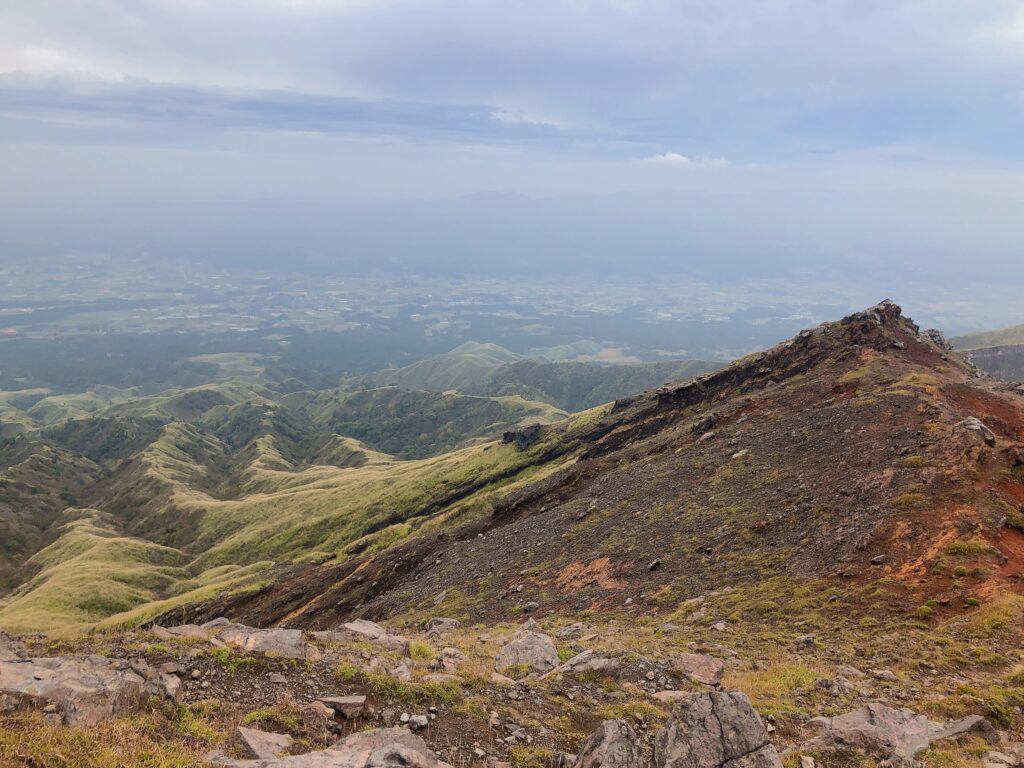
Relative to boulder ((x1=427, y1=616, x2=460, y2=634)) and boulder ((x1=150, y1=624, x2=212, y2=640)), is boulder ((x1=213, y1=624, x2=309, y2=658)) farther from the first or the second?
boulder ((x1=427, y1=616, x2=460, y2=634))

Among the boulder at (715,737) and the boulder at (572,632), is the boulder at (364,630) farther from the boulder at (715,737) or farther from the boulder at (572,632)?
the boulder at (715,737)

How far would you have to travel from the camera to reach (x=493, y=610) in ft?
129

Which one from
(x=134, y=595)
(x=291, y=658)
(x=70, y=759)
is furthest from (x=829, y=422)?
(x=134, y=595)

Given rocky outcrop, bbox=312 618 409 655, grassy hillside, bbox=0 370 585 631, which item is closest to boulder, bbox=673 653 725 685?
rocky outcrop, bbox=312 618 409 655

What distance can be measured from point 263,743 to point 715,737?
35.4 feet

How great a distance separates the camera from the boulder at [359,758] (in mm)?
11844

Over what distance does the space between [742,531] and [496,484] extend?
228ft

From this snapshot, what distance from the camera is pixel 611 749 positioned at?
13.3 metres

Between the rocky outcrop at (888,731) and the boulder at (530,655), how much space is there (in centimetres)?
1006

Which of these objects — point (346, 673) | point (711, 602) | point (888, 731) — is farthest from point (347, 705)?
point (711, 602)

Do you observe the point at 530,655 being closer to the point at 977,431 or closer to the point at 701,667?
the point at 701,667

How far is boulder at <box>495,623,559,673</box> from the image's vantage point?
22281mm

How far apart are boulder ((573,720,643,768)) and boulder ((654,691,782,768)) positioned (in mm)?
590

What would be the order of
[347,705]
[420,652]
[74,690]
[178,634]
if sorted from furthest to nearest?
[420,652], [178,634], [347,705], [74,690]
